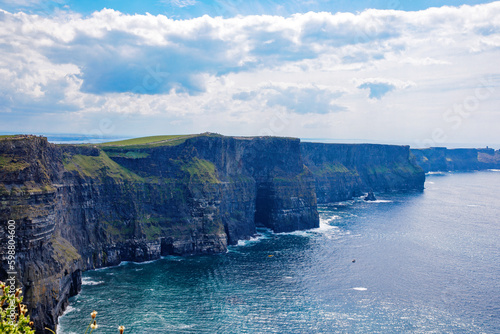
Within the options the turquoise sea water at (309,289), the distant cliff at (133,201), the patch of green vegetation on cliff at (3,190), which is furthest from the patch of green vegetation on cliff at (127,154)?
the patch of green vegetation on cliff at (3,190)

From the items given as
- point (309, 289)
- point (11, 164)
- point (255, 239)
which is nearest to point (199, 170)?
point (255, 239)

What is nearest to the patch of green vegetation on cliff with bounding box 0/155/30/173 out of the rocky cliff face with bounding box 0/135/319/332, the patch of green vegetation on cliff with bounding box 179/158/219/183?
the rocky cliff face with bounding box 0/135/319/332

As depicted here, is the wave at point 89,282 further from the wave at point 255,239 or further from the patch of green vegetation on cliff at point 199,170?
the wave at point 255,239

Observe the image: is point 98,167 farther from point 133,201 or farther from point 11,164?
point 11,164

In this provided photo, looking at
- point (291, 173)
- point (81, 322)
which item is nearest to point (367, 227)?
point (291, 173)

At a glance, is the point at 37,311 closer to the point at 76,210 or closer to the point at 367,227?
the point at 76,210

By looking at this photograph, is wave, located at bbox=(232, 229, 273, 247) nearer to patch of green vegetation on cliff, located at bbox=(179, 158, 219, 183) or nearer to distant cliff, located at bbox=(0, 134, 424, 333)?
distant cliff, located at bbox=(0, 134, 424, 333)
